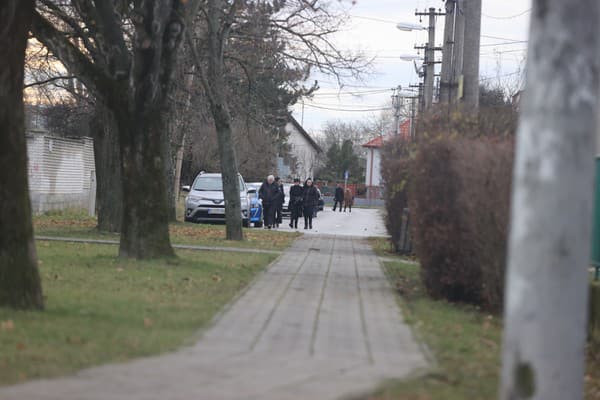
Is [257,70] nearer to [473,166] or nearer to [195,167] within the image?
[473,166]

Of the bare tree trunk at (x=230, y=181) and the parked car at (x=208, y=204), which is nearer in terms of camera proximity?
the bare tree trunk at (x=230, y=181)

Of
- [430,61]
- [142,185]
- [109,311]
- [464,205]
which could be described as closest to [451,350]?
[464,205]

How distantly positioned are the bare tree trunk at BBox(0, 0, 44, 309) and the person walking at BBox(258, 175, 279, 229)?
77.4 feet

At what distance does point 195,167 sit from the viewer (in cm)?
6072

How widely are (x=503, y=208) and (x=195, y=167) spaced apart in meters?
51.2

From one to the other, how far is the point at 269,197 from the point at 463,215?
860 inches

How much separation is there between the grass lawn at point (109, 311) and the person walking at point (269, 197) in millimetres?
16882

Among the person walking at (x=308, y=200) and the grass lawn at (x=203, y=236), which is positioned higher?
the person walking at (x=308, y=200)

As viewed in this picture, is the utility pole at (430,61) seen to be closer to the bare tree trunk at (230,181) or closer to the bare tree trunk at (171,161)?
the bare tree trunk at (171,161)

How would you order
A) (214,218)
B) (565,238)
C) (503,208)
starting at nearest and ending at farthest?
1. (565,238)
2. (503,208)
3. (214,218)

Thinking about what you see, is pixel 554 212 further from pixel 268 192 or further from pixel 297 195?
pixel 297 195

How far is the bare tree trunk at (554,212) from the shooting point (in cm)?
475

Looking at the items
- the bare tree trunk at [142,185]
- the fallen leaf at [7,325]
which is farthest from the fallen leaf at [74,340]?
the bare tree trunk at [142,185]

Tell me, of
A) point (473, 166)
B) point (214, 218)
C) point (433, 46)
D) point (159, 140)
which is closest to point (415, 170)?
point (473, 166)
